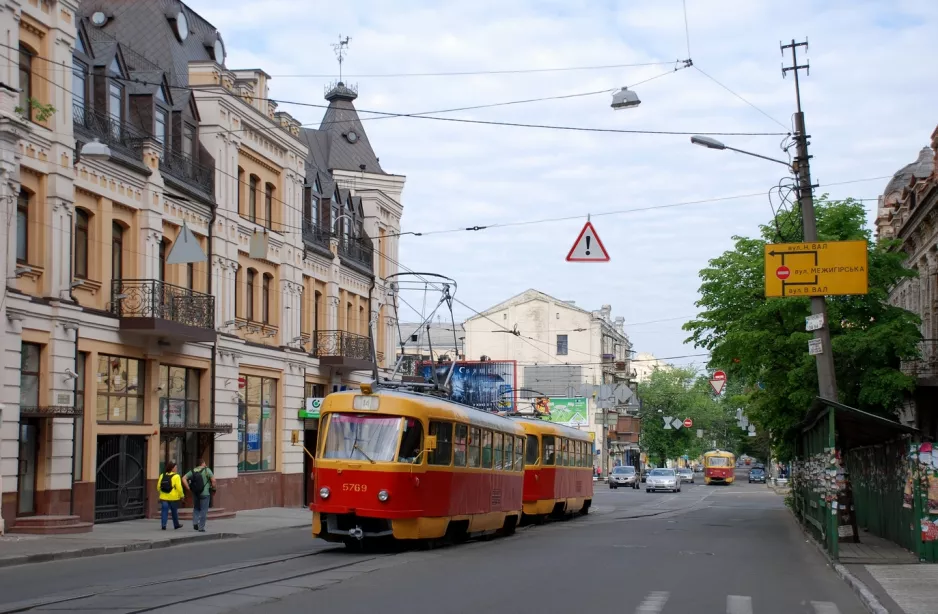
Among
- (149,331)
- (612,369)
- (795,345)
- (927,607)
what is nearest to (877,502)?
(795,345)

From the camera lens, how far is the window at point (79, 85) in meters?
27.0

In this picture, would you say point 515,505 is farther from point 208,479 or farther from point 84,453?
point 84,453

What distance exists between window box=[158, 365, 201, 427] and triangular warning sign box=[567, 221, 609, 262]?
1278 centimetres

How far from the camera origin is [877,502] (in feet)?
84.0

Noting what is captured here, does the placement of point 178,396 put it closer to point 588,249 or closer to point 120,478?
point 120,478

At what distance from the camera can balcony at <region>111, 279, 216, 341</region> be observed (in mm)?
28766

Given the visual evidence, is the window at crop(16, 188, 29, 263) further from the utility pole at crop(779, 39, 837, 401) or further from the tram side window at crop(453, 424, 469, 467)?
the utility pole at crop(779, 39, 837, 401)

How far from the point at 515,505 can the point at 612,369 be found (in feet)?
267

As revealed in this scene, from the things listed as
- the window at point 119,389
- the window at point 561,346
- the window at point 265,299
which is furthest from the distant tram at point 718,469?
the window at point 119,389

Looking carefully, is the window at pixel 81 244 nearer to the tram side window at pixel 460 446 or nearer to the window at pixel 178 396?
the window at pixel 178 396

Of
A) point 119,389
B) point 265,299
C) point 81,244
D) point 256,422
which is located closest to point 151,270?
point 81,244

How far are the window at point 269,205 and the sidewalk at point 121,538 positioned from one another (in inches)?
384

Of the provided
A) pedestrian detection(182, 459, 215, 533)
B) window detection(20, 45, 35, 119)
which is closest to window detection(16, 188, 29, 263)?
window detection(20, 45, 35, 119)

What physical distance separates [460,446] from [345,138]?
1146 inches
